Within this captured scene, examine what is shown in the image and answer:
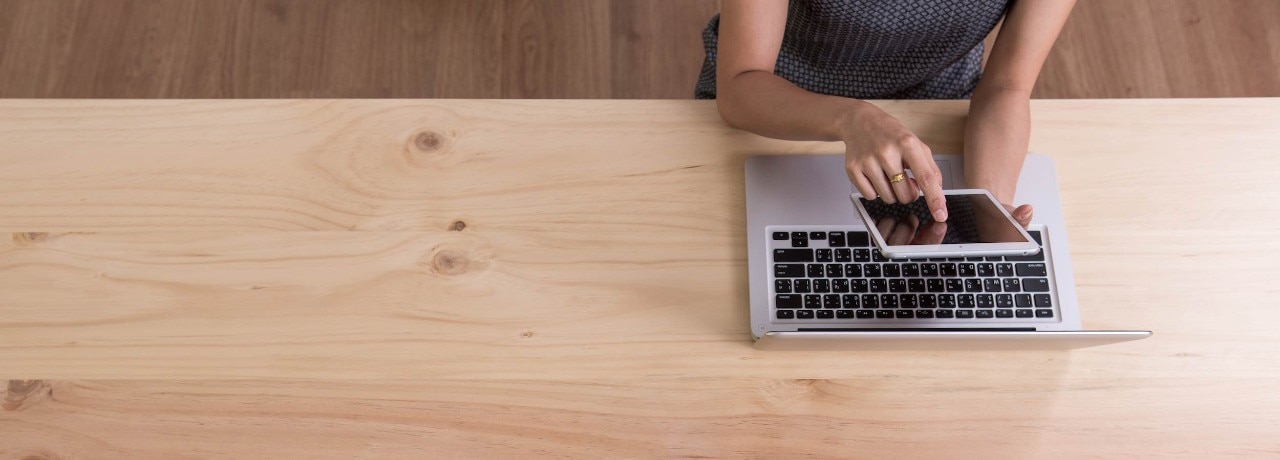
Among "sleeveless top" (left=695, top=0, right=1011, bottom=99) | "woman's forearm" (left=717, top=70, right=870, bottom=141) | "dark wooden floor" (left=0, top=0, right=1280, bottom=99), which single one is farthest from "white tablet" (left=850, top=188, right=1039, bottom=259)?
"dark wooden floor" (left=0, top=0, right=1280, bottom=99)

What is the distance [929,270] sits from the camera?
83cm

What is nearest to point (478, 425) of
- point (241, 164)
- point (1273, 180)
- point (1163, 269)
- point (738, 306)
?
point (738, 306)

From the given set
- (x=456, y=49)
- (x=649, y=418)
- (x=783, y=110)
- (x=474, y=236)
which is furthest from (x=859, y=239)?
(x=456, y=49)

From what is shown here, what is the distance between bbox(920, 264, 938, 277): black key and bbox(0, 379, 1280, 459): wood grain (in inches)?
3.9

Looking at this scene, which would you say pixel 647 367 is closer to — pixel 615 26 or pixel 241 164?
pixel 241 164

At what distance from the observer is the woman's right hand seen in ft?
2.56

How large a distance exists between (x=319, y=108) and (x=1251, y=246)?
97 cm

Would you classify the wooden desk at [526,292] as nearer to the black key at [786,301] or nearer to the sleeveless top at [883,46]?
the black key at [786,301]

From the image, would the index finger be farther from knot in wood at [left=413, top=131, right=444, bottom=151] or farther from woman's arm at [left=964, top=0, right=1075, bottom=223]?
knot in wood at [left=413, top=131, right=444, bottom=151]

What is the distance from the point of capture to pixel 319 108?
0.94m

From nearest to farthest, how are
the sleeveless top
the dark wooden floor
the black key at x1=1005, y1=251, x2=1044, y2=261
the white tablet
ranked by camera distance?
1. the white tablet
2. the black key at x1=1005, y1=251, x2=1044, y2=261
3. the sleeveless top
4. the dark wooden floor

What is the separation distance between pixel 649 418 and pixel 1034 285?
0.39 meters

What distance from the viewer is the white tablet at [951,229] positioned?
74 centimetres

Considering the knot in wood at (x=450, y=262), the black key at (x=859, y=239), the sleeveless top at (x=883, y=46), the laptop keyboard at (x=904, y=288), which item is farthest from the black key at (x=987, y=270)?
the knot in wood at (x=450, y=262)
